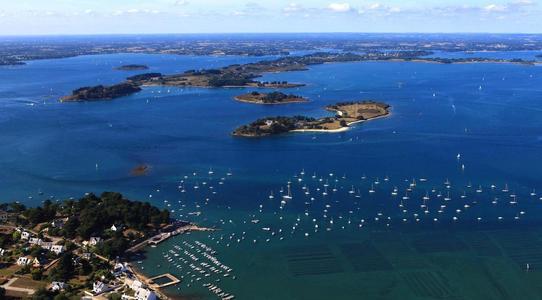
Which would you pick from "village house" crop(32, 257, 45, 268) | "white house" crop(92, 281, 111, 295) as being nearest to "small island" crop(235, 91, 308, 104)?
"village house" crop(32, 257, 45, 268)

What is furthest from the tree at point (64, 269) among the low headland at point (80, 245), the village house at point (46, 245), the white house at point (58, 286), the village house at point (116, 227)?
the village house at point (116, 227)

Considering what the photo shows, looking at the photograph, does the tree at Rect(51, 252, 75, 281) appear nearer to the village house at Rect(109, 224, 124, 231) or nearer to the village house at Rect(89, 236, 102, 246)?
the village house at Rect(89, 236, 102, 246)

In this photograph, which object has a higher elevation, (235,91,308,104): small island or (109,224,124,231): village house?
(235,91,308,104): small island

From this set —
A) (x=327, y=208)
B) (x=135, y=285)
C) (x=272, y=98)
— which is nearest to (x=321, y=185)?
(x=327, y=208)

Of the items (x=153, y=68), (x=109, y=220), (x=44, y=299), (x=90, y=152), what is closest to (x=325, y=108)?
(x=90, y=152)

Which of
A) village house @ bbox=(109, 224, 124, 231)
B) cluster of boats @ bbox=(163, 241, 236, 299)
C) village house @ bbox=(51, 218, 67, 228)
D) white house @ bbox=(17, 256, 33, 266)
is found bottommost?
cluster of boats @ bbox=(163, 241, 236, 299)

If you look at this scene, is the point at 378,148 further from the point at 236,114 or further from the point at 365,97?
the point at 365,97

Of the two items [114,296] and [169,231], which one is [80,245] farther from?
[114,296]

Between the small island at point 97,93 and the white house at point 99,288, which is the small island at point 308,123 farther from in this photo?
the small island at point 97,93
